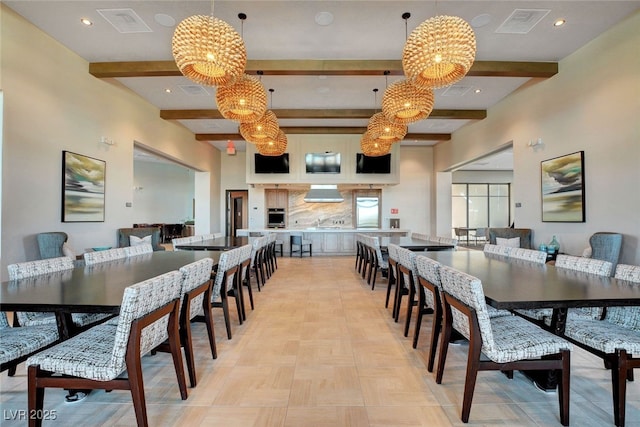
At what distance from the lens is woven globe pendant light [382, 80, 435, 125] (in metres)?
3.33

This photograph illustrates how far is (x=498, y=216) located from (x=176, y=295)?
43.4 feet

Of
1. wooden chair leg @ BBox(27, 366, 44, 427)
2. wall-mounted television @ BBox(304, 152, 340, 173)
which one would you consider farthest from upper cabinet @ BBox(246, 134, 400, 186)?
wooden chair leg @ BBox(27, 366, 44, 427)

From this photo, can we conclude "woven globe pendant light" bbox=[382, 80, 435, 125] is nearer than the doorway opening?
Yes

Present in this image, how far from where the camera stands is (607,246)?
360 centimetres

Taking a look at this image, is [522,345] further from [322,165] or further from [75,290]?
[322,165]

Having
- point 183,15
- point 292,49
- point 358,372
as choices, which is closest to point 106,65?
point 183,15

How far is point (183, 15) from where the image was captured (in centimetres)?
343

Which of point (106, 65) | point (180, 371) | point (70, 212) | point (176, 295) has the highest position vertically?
point (106, 65)

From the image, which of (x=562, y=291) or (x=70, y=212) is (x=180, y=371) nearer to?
(x=562, y=291)

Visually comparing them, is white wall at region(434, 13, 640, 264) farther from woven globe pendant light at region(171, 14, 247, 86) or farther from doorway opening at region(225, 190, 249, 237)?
doorway opening at region(225, 190, 249, 237)

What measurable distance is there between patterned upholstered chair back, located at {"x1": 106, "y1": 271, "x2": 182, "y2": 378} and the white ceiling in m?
3.20

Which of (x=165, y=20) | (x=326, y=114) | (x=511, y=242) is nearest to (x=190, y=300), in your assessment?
(x=165, y=20)

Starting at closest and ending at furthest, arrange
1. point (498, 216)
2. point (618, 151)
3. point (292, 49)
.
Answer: point (618, 151) → point (292, 49) → point (498, 216)

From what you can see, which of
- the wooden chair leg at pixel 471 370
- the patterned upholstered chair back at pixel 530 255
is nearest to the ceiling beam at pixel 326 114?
the patterned upholstered chair back at pixel 530 255
